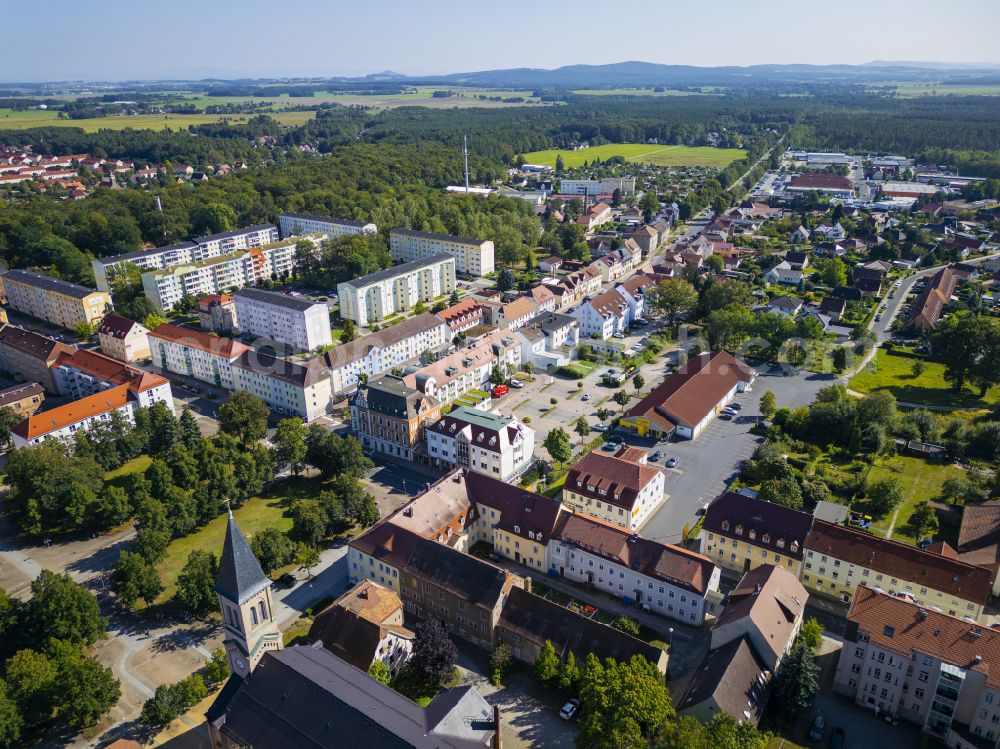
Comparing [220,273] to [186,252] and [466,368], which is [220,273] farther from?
[466,368]

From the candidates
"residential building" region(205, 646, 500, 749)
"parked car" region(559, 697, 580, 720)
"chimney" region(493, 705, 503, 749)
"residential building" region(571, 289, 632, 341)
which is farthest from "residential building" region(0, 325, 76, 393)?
"parked car" region(559, 697, 580, 720)

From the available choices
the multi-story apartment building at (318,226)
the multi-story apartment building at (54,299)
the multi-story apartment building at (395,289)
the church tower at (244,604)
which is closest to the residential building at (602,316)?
the multi-story apartment building at (395,289)

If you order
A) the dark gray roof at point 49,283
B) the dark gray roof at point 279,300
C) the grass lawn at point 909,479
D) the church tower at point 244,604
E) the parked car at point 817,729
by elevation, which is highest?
the church tower at point 244,604

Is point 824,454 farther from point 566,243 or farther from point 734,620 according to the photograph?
point 566,243

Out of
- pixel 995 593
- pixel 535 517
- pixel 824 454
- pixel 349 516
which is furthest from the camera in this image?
pixel 824 454

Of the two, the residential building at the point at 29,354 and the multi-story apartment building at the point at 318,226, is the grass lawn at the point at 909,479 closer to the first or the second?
the residential building at the point at 29,354

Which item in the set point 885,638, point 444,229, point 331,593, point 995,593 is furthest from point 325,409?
point 444,229

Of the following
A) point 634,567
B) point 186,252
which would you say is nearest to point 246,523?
point 634,567
